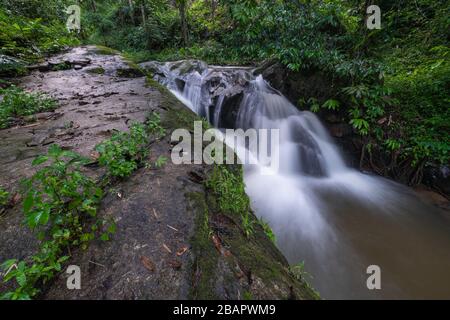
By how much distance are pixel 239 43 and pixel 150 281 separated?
9711 millimetres

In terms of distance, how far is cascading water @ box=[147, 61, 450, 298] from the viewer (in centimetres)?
300

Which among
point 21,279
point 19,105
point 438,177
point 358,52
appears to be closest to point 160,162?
point 21,279

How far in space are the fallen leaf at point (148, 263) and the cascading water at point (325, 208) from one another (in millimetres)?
2363

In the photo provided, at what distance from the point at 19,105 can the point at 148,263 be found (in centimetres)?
395

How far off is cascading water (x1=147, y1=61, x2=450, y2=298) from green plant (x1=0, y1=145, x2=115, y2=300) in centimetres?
268

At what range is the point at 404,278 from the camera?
292cm

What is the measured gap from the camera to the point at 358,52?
591 cm

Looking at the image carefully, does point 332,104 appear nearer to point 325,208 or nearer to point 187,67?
point 325,208

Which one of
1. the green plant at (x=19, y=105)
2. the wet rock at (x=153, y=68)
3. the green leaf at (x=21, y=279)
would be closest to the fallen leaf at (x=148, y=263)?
the green leaf at (x=21, y=279)

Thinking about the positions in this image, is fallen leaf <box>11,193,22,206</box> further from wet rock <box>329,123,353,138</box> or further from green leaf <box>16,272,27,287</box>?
wet rock <box>329,123,353,138</box>

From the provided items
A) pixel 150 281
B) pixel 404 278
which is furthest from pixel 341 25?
pixel 150 281

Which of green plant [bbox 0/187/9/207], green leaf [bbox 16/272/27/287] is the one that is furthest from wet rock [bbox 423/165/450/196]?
green plant [bbox 0/187/9/207]

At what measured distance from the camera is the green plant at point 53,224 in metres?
1.15
